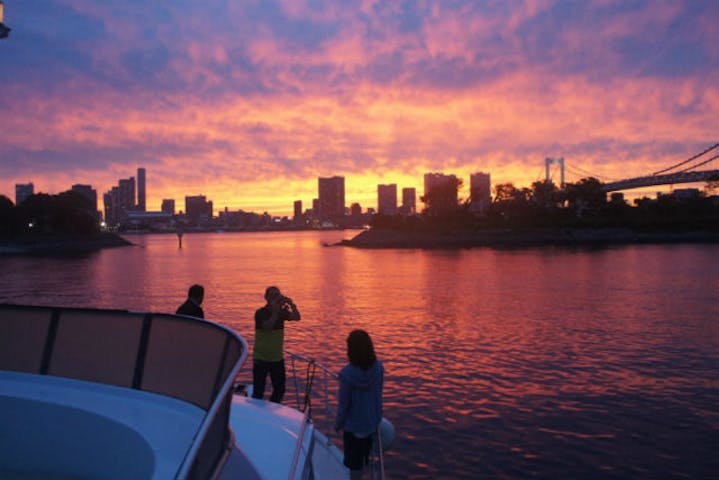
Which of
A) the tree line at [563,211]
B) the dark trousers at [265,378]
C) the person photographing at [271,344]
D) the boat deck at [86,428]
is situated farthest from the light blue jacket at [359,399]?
the tree line at [563,211]

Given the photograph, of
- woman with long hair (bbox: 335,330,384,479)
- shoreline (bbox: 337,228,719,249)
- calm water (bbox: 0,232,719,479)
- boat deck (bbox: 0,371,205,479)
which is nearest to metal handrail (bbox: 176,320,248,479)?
boat deck (bbox: 0,371,205,479)

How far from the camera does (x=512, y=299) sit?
95.9 ft

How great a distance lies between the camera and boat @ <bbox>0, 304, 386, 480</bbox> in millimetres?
3562

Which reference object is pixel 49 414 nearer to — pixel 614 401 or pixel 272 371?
pixel 272 371

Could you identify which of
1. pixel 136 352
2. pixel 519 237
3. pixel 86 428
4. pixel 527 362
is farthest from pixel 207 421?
pixel 519 237

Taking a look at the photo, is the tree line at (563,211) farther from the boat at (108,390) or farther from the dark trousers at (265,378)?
the boat at (108,390)

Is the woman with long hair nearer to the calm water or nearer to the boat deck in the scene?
the boat deck

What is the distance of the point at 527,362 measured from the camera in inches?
608

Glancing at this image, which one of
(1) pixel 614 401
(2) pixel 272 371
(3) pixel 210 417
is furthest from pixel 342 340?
(3) pixel 210 417

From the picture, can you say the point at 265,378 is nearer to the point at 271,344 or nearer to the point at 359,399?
the point at 271,344

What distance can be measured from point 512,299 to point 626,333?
389 inches

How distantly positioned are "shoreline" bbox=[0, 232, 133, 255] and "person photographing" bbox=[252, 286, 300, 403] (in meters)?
110

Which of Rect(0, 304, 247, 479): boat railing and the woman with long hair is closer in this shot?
Rect(0, 304, 247, 479): boat railing

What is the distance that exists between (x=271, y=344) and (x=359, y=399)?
260 cm
